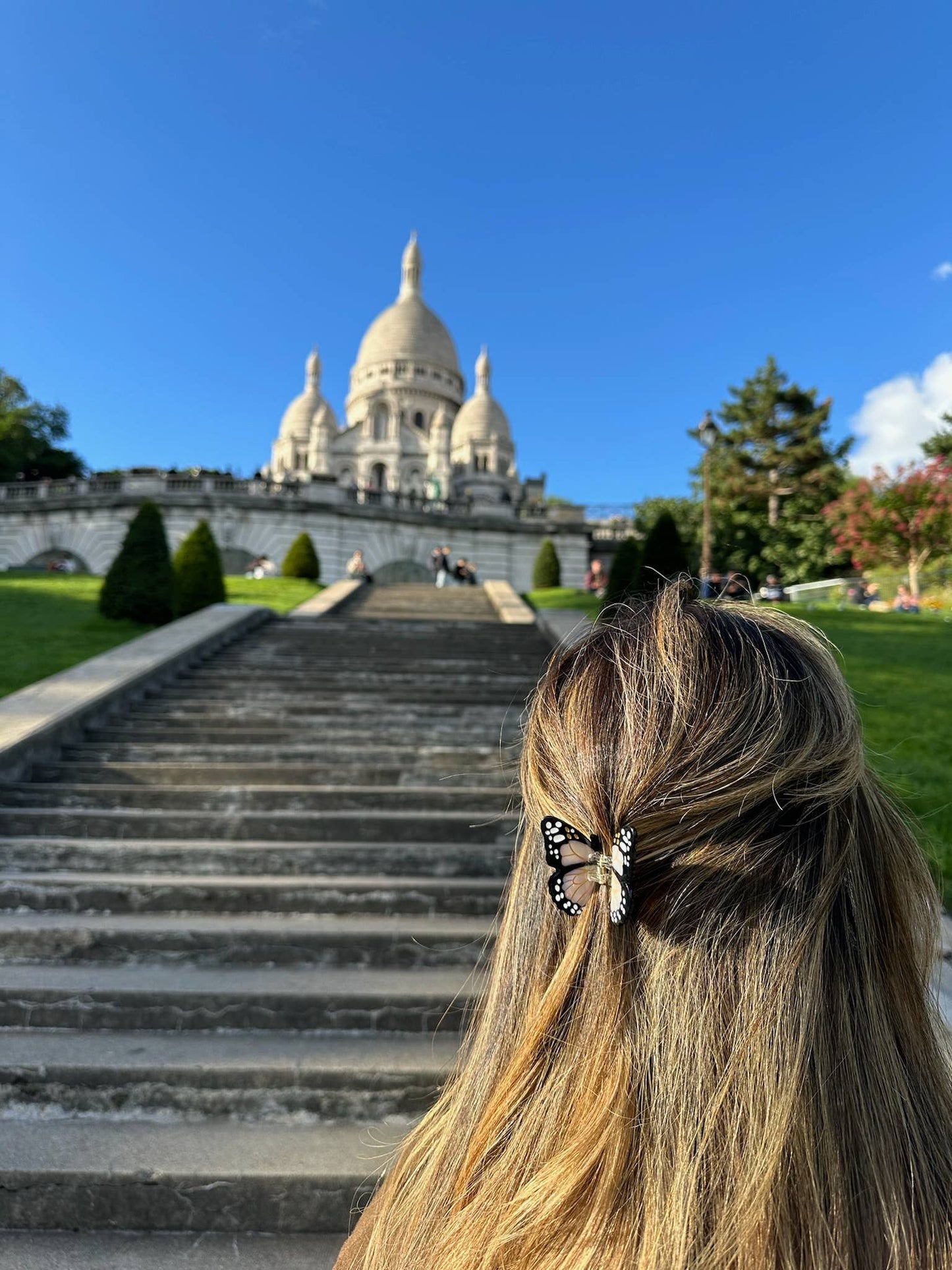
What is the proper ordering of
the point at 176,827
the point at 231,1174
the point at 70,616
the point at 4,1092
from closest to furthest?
the point at 231,1174, the point at 4,1092, the point at 176,827, the point at 70,616

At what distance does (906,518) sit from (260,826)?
71.9ft

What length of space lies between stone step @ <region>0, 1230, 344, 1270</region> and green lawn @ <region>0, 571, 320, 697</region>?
18.3 feet

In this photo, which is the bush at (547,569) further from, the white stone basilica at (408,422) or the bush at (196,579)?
the white stone basilica at (408,422)

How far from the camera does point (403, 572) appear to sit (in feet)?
92.1

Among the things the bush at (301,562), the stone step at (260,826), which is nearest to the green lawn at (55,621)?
the stone step at (260,826)

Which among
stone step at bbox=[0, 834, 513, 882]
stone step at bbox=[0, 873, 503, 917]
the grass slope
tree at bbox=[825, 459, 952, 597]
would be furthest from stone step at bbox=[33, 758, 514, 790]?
tree at bbox=[825, 459, 952, 597]

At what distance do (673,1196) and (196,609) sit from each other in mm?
13694

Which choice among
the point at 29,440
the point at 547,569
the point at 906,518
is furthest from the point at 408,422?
the point at 906,518

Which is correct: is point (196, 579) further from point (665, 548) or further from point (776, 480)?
point (776, 480)

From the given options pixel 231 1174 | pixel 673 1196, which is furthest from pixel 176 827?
pixel 673 1196

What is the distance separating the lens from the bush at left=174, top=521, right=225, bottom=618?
13219 mm

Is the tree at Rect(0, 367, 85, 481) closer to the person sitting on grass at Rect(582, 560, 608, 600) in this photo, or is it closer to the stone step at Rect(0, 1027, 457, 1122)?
the person sitting on grass at Rect(582, 560, 608, 600)

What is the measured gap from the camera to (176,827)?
179 inches

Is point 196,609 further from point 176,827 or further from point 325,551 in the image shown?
point 325,551
